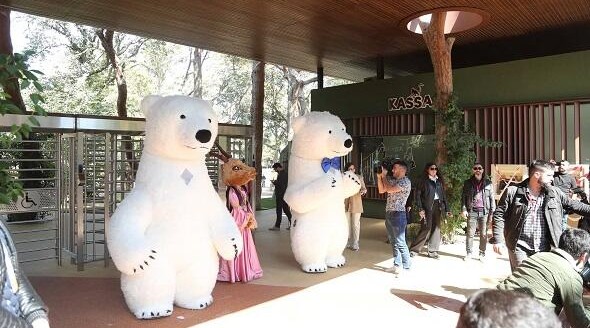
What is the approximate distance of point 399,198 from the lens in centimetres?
604

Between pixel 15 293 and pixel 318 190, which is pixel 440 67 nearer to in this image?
pixel 318 190

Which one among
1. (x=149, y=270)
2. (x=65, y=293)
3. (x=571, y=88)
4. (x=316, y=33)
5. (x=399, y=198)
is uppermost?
(x=316, y=33)

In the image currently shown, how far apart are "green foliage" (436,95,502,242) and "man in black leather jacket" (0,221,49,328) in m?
7.21

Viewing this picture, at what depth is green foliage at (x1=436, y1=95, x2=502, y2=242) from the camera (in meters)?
8.11

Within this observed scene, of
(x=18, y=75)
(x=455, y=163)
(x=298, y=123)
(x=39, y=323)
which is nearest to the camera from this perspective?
(x=39, y=323)

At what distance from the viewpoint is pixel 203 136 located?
4480 millimetres

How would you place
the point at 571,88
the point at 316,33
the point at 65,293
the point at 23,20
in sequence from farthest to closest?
the point at 23,20 → the point at 316,33 → the point at 571,88 → the point at 65,293

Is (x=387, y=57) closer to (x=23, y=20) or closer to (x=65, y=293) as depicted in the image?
(x=65, y=293)

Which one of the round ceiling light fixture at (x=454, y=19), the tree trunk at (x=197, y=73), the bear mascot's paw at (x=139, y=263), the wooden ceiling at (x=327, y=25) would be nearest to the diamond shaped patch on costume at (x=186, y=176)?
the bear mascot's paw at (x=139, y=263)

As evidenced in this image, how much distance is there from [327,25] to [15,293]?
859 cm

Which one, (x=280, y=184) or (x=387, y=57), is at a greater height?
(x=387, y=57)

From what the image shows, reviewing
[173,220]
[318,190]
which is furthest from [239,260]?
[173,220]

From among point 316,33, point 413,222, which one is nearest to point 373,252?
point 413,222

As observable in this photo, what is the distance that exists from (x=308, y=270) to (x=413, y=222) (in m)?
3.56
